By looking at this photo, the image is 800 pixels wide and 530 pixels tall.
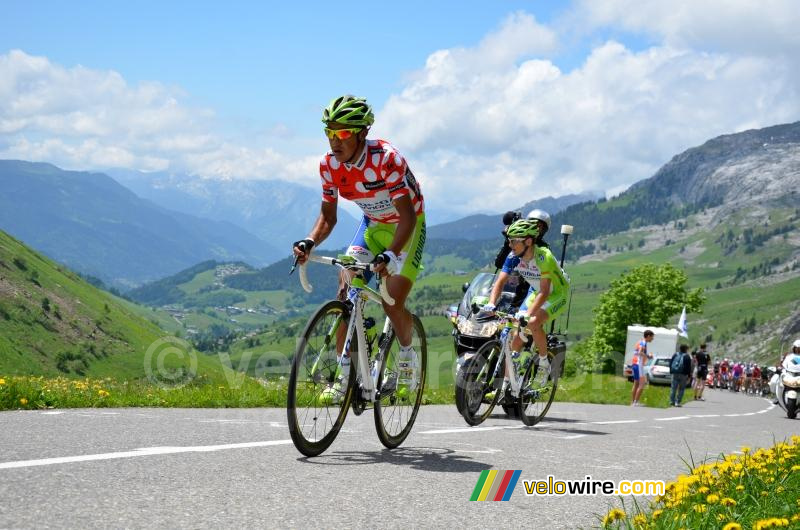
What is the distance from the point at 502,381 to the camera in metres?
10.5

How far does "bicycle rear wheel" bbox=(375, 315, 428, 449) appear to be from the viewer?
679 cm

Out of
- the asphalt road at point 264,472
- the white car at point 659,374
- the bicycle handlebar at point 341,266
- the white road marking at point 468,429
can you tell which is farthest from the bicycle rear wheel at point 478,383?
the white car at point 659,374

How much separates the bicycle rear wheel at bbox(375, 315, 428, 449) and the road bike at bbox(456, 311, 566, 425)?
212cm

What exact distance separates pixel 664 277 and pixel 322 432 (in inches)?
3709

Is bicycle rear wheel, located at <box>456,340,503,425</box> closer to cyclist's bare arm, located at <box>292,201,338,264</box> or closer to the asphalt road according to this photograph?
the asphalt road

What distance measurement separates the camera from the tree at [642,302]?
93.9m

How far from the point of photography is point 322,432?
20.3 ft

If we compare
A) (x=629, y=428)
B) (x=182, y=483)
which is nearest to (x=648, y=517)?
(x=182, y=483)

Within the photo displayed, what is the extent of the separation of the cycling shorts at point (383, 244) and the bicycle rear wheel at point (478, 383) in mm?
2858

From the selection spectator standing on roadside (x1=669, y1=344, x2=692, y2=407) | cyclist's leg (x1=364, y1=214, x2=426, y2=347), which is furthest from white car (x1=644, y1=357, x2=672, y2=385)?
cyclist's leg (x1=364, y1=214, x2=426, y2=347)

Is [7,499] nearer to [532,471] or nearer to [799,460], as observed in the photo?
[532,471]

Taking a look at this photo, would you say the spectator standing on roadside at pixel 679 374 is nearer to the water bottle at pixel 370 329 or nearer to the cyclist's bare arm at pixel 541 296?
the cyclist's bare arm at pixel 541 296

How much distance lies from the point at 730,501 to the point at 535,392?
22.5 feet

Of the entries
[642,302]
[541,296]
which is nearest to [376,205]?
[541,296]
